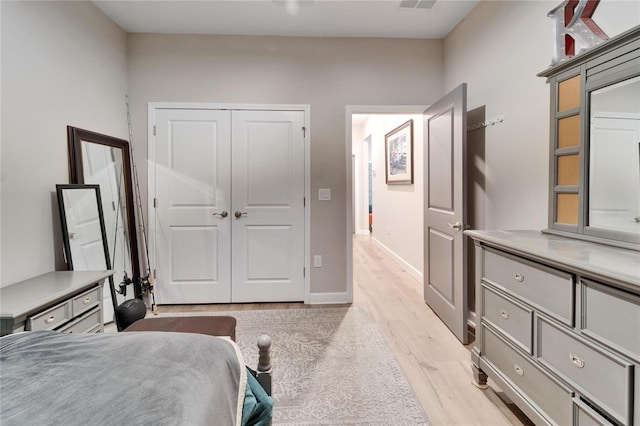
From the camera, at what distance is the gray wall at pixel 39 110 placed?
1764 mm

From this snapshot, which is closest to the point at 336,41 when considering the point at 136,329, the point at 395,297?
the point at 395,297

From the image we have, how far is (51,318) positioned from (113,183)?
1.49 metres

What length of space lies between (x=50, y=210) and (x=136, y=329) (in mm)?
1099

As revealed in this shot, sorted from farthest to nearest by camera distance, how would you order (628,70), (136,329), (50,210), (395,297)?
(395,297) < (50,210) < (136,329) < (628,70)

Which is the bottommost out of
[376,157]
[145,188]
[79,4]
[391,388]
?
[391,388]

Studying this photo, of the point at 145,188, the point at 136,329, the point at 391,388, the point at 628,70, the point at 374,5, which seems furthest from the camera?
the point at 145,188

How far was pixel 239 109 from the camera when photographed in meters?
3.13

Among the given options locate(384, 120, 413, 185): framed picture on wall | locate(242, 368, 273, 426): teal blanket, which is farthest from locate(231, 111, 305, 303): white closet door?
locate(242, 368, 273, 426): teal blanket

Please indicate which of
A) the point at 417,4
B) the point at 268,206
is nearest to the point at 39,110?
the point at 268,206

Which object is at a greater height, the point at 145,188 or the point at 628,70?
the point at 628,70

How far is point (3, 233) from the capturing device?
173cm

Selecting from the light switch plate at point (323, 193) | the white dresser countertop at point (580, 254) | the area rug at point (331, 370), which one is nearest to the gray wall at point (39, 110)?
the area rug at point (331, 370)

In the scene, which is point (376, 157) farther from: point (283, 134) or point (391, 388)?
point (391, 388)

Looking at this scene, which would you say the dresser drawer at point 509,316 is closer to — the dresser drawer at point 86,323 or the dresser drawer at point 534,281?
the dresser drawer at point 534,281
